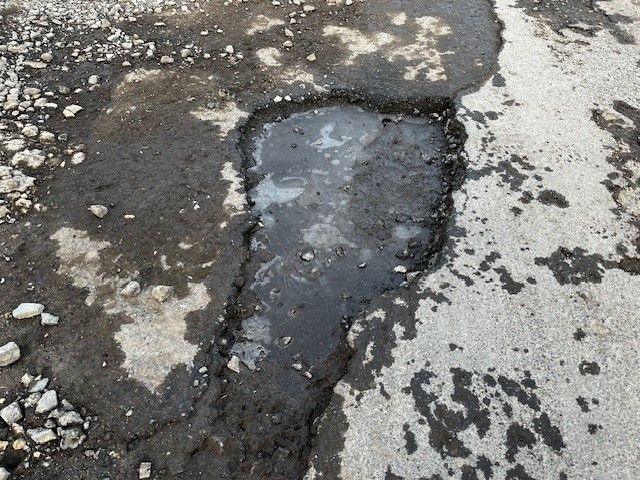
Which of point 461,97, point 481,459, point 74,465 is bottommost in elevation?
point 74,465

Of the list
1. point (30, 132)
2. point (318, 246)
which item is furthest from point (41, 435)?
point (30, 132)

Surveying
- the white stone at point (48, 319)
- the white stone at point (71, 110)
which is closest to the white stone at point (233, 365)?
the white stone at point (48, 319)

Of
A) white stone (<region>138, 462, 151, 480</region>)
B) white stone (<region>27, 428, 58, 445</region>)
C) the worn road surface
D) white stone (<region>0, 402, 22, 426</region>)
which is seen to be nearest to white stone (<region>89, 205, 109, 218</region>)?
the worn road surface

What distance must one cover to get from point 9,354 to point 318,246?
2.16m

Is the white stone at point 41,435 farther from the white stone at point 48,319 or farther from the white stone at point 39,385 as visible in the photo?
the white stone at point 48,319

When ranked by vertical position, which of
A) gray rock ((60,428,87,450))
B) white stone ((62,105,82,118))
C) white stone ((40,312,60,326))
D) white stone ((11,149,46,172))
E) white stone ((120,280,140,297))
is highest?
white stone ((62,105,82,118))

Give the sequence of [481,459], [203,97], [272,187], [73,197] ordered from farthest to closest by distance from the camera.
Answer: [203,97] < [272,187] < [73,197] < [481,459]

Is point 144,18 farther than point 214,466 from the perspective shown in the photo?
Yes

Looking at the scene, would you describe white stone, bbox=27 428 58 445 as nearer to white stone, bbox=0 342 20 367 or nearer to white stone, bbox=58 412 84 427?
white stone, bbox=58 412 84 427

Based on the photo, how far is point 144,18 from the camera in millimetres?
6102

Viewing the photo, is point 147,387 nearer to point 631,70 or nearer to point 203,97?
point 203,97

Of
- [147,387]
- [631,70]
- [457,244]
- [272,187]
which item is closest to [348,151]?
[272,187]

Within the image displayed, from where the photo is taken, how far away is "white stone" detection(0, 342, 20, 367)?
3043 mm

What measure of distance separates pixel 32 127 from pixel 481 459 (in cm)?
444
